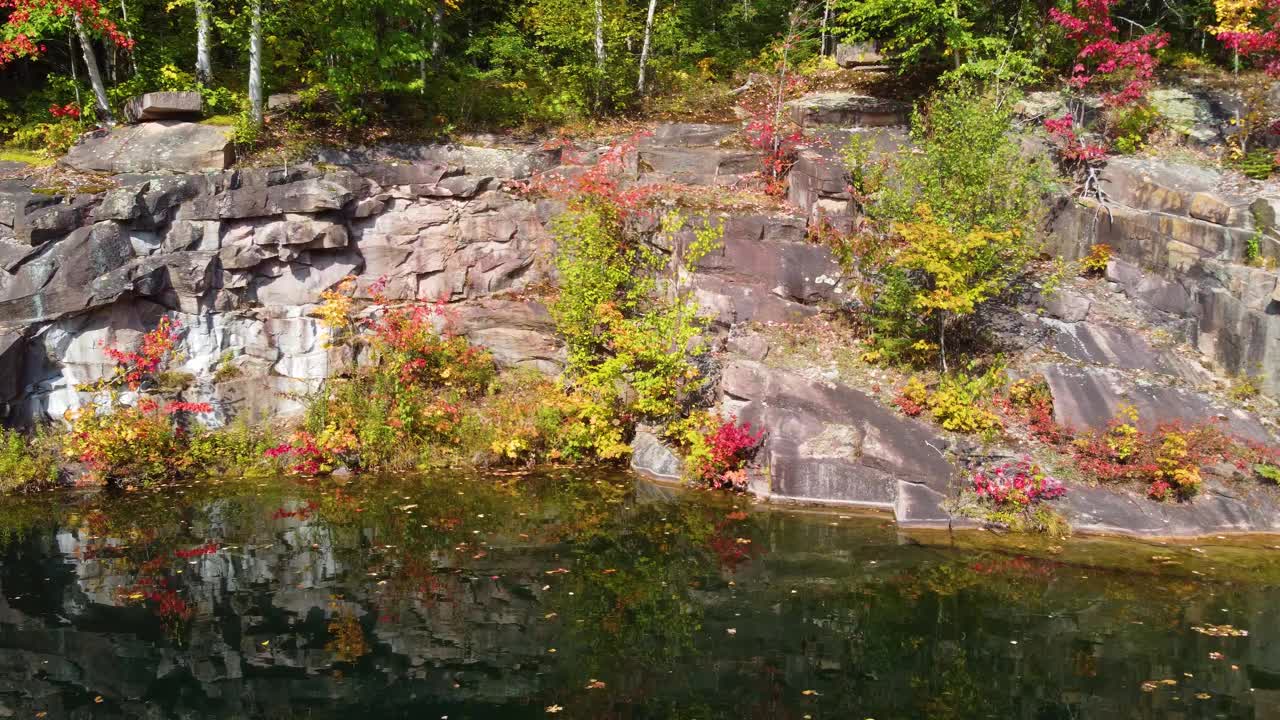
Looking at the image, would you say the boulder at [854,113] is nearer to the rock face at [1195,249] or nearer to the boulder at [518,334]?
the rock face at [1195,249]

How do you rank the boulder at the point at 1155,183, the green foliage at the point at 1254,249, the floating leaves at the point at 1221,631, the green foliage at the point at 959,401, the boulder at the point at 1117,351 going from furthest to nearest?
the boulder at the point at 1155,183 < the green foliage at the point at 1254,249 < the boulder at the point at 1117,351 < the green foliage at the point at 959,401 < the floating leaves at the point at 1221,631

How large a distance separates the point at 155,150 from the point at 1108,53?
59.8 feet

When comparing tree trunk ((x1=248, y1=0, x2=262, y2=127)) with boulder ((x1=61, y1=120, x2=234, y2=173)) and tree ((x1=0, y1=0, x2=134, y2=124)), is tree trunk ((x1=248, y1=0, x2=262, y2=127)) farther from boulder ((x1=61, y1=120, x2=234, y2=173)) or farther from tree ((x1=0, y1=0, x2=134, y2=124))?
tree ((x1=0, y1=0, x2=134, y2=124))

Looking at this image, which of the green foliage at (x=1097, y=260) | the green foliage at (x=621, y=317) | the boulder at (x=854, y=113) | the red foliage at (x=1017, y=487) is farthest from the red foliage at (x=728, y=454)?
the boulder at (x=854, y=113)

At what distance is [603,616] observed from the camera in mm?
8984

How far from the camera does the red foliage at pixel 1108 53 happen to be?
15.9m

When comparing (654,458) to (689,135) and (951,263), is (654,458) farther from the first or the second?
(689,135)

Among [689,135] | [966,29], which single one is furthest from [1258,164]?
[689,135]

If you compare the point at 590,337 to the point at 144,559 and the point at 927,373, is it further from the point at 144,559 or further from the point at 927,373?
the point at 144,559

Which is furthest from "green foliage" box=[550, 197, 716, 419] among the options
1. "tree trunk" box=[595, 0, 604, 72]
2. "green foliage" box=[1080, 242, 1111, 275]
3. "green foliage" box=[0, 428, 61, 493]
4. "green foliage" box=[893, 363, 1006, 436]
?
"green foliage" box=[0, 428, 61, 493]

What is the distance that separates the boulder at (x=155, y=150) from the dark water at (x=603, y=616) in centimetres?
662

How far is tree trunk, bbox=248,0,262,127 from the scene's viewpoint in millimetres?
16859

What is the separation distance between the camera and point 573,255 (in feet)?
51.0

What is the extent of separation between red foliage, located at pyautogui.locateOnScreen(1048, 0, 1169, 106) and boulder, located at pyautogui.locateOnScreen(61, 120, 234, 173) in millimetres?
16174
